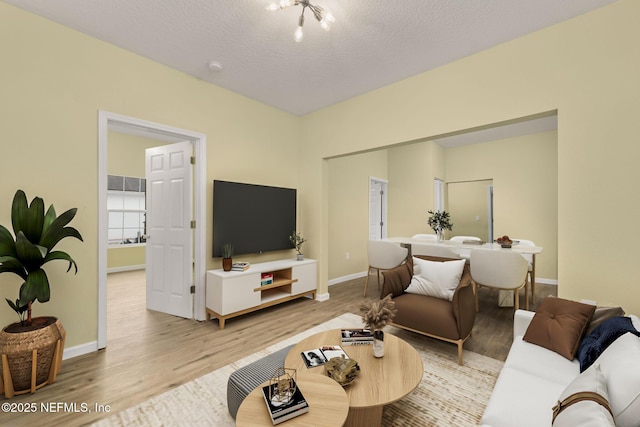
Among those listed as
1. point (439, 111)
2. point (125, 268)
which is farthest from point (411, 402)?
point (125, 268)

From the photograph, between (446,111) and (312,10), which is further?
(446,111)

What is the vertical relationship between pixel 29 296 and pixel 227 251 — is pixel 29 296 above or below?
below

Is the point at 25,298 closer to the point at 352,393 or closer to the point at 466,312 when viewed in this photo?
the point at 352,393

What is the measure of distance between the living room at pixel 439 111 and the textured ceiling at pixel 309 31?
15cm

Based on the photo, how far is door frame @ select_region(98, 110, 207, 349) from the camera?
2658 millimetres

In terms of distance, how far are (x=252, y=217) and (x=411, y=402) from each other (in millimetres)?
2755

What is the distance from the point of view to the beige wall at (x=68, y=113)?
2250 millimetres

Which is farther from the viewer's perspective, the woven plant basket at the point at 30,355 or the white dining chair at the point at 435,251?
the white dining chair at the point at 435,251

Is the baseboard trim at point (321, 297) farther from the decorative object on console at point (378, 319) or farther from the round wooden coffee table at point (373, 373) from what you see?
the decorative object on console at point (378, 319)

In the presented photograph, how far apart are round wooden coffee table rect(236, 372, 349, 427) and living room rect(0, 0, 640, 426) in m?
2.20

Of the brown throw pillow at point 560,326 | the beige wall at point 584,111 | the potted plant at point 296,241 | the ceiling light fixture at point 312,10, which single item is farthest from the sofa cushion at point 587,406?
the potted plant at point 296,241

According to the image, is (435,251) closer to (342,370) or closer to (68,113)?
(342,370)

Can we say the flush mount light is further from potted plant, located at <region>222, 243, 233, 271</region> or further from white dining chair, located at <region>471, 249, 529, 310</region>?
white dining chair, located at <region>471, 249, 529, 310</region>

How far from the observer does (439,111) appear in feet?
9.83
